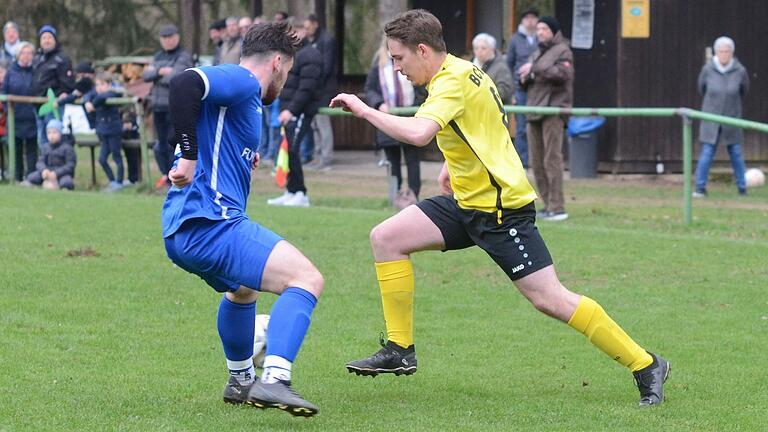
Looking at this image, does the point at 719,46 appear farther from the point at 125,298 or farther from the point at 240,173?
the point at 240,173

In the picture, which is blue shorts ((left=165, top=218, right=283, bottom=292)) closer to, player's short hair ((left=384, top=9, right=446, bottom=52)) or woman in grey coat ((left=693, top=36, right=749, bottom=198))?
player's short hair ((left=384, top=9, right=446, bottom=52))

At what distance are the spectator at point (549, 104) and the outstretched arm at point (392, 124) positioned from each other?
7652mm

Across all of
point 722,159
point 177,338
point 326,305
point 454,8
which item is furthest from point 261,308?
point 454,8

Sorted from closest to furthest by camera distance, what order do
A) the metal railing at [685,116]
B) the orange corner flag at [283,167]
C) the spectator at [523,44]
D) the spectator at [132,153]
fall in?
1. the metal railing at [685,116]
2. the orange corner flag at [283,167]
3. the spectator at [523,44]
4. the spectator at [132,153]

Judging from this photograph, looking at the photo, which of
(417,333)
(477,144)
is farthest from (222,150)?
(417,333)

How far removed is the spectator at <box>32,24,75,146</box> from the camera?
17.3 metres

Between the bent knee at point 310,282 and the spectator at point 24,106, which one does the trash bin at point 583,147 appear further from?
the bent knee at point 310,282

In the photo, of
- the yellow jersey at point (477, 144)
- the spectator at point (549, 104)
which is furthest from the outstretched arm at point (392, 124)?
the spectator at point (549, 104)

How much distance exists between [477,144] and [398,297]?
870mm

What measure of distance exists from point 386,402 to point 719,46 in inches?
428

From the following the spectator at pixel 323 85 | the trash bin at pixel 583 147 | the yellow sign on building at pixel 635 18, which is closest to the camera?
the spectator at pixel 323 85

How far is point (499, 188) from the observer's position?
632 cm

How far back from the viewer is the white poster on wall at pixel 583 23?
59.0ft

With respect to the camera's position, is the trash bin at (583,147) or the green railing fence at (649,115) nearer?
the green railing fence at (649,115)
